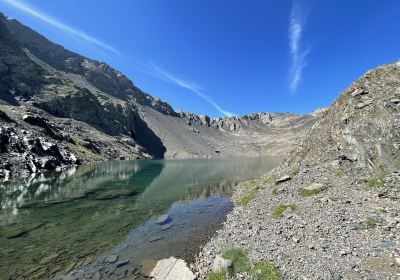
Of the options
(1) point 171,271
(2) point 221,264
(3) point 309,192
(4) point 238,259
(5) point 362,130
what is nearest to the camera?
(2) point 221,264

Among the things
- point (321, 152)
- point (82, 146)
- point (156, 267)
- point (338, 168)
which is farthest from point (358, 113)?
point (82, 146)

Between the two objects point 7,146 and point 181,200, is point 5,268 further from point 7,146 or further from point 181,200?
point 7,146

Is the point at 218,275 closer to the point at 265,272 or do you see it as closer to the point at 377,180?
the point at 265,272

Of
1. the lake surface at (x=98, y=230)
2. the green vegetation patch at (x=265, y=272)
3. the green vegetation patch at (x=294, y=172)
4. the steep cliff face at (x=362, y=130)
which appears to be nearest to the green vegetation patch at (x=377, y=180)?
the steep cliff face at (x=362, y=130)

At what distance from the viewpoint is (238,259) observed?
17688mm

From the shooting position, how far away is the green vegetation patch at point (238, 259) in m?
16.7

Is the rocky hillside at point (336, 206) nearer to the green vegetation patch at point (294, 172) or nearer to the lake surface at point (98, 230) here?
the green vegetation patch at point (294, 172)

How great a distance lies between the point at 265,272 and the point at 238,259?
235 centimetres

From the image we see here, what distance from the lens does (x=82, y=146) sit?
173875 mm

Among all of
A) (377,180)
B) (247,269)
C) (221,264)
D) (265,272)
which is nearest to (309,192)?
(377,180)

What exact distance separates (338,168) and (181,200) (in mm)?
26564

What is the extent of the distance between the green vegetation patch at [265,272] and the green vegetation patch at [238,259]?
1.91 ft

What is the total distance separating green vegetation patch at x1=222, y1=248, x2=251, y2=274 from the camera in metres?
16.7

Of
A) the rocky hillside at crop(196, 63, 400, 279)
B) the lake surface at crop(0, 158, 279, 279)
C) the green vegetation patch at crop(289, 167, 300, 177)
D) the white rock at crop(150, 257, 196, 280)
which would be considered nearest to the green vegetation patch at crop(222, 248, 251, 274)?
the rocky hillside at crop(196, 63, 400, 279)
